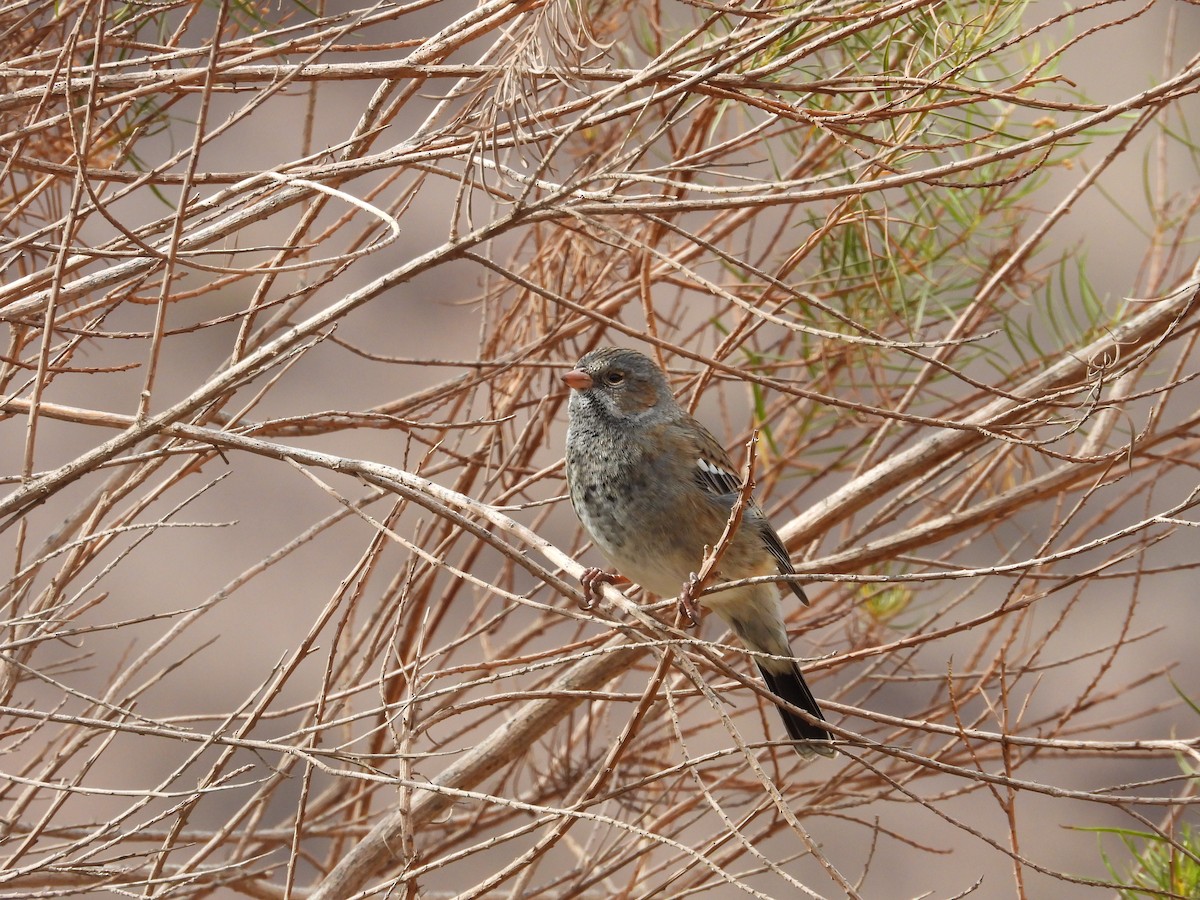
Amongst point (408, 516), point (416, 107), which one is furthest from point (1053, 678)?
point (416, 107)

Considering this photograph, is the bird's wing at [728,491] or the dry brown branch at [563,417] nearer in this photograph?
the dry brown branch at [563,417]

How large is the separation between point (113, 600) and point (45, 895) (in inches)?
284

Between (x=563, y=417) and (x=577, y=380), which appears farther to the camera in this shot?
(x=563, y=417)

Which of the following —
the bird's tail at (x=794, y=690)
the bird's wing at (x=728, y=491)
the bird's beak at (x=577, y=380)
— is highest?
the bird's beak at (x=577, y=380)

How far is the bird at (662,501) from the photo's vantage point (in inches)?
142

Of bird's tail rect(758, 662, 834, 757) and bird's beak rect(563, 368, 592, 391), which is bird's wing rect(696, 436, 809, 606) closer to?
bird's tail rect(758, 662, 834, 757)

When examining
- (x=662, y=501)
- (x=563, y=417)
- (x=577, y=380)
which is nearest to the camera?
(x=662, y=501)

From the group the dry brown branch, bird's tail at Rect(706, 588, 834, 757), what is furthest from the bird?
the dry brown branch

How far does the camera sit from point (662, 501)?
3631 mm

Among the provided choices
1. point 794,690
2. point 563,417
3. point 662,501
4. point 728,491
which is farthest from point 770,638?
point 563,417

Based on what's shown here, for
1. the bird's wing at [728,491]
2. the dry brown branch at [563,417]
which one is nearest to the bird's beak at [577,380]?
the dry brown branch at [563,417]

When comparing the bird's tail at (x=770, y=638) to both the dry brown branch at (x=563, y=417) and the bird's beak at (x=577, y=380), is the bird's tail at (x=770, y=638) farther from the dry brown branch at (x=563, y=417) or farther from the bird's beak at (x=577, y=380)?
the bird's beak at (x=577, y=380)

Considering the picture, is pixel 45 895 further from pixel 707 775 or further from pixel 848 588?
pixel 848 588

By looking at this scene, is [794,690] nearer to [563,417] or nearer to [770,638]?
[770,638]
